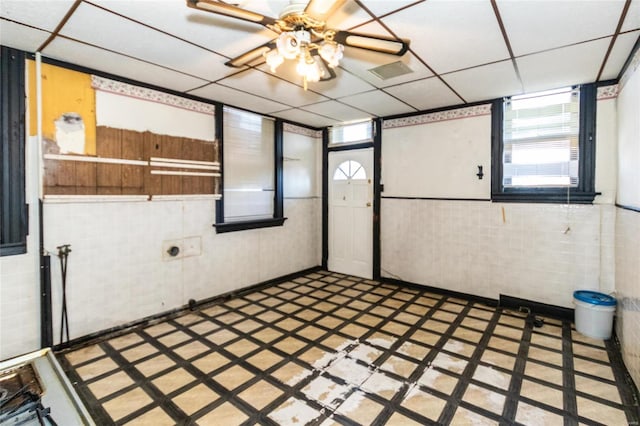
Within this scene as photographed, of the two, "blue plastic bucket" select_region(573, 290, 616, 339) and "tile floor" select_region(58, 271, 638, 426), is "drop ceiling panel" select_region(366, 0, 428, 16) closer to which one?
"tile floor" select_region(58, 271, 638, 426)

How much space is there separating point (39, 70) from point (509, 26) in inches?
152

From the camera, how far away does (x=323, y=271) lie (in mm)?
5773

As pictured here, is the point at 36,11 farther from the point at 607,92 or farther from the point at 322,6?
the point at 607,92

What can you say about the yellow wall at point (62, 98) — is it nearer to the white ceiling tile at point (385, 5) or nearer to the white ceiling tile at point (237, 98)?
the white ceiling tile at point (237, 98)

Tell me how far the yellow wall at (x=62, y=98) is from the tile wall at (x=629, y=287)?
4.79 m

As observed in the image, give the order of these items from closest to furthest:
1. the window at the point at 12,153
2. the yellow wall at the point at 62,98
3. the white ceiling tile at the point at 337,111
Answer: the window at the point at 12,153 < the yellow wall at the point at 62,98 < the white ceiling tile at the point at 337,111

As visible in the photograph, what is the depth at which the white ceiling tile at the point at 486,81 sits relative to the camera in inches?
119

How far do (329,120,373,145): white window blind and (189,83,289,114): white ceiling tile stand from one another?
141cm

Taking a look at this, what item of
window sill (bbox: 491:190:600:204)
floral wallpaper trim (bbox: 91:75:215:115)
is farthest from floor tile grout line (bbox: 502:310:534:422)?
floral wallpaper trim (bbox: 91:75:215:115)

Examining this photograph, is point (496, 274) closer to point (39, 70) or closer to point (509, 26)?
point (509, 26)

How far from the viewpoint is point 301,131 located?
5.52 metres

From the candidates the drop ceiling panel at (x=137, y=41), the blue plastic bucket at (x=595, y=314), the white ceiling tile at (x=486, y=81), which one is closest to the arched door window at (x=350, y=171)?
the white ceiling tile at (x=486, y=81)

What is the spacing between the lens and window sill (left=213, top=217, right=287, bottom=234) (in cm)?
417

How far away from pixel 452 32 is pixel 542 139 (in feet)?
7.28
